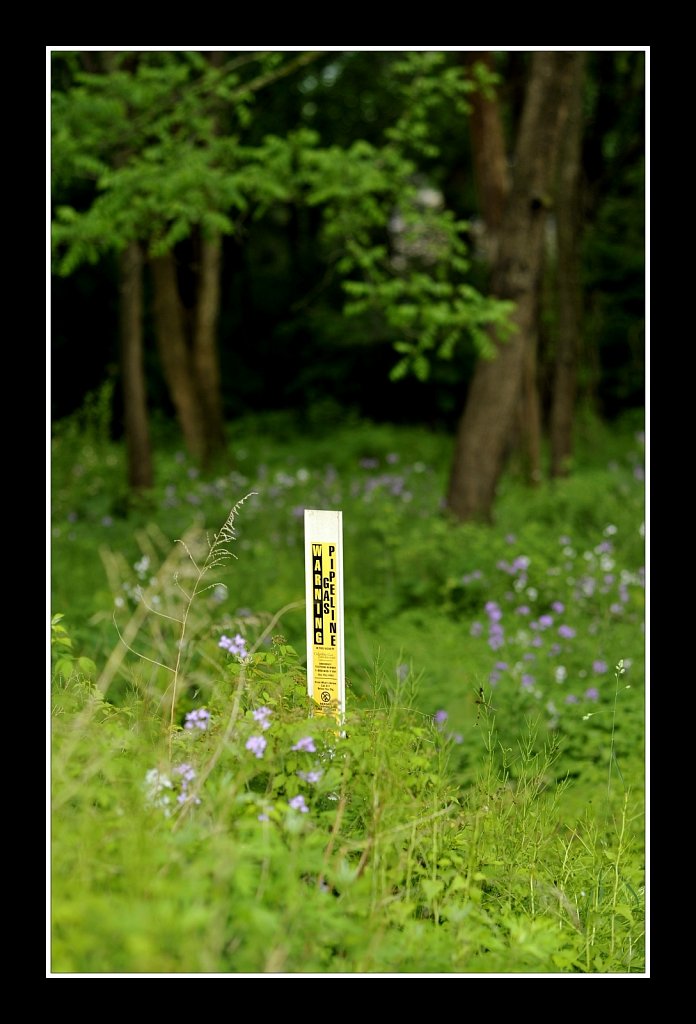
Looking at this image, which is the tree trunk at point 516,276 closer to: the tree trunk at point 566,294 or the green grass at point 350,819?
the green grass at point 350,819

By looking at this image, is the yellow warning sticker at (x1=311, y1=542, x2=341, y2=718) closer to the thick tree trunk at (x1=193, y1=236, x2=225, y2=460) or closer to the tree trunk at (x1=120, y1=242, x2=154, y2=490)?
the tree trunk at (x1=120, y1=242, x2=154, y2=490)

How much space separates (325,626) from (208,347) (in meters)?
11.4

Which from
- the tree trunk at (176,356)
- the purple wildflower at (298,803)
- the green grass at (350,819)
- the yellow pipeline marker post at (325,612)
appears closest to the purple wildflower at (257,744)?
the green grass at (350,819)

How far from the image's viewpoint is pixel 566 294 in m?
14.3

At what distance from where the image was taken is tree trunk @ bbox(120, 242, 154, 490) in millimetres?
11648

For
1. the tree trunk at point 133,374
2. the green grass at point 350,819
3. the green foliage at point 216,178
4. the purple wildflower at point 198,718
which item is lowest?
the green grass at point 350,819

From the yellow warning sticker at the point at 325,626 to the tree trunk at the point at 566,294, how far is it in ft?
35.6

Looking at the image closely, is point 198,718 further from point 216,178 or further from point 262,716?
point 216,178

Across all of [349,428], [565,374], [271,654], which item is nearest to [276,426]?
[349,428]

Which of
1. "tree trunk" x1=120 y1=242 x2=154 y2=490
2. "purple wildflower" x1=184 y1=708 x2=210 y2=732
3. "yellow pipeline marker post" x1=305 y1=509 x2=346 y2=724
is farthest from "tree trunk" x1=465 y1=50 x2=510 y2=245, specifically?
"purple wildflower" x1=184 y1=708 x2=210 y2=732

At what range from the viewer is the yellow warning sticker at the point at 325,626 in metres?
3.63

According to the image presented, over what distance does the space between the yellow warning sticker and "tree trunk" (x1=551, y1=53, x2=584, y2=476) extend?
1085cm

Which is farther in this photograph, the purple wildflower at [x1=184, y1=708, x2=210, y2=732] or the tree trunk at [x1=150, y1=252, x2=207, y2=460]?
the tree trunk at [x1=150, y1=252, x2=207, y2=460]

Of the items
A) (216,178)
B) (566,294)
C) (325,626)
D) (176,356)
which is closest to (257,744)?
(325,626)
